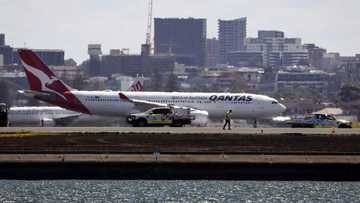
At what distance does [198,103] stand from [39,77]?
46.6ft

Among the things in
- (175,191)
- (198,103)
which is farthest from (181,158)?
→ (198,103)

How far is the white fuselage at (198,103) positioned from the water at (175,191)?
44.0 meters

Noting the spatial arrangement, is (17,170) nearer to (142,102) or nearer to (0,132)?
(0,132)

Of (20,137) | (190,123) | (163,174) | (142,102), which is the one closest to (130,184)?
(163,174)

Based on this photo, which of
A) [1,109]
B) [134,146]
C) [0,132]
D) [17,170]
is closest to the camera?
[17,170]

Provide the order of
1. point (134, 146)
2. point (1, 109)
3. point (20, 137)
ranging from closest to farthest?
point (134, 146)
point (20, 137)
point (1, 109)

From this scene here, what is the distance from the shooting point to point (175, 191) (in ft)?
173

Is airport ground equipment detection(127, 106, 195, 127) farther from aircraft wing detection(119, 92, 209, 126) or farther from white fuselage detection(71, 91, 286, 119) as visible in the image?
white fuselage detection(71, 91, 286, 119)

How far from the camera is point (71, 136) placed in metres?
71.1

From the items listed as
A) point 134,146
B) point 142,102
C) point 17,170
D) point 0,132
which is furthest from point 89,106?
point 17,170

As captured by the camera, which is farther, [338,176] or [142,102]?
[142,102]

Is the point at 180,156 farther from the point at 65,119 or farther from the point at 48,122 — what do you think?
the point at 65,119

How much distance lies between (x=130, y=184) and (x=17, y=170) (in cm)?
504

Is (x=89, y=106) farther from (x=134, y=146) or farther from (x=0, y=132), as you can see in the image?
(x=134, y=146)
